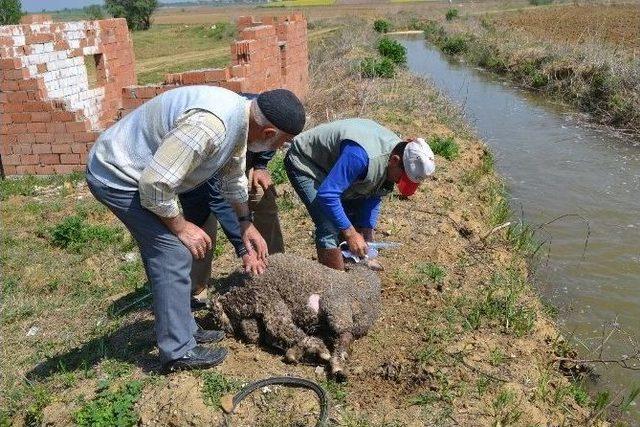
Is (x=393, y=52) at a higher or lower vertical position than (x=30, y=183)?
higher

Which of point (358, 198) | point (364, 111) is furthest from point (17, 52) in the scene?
point (358, 198)

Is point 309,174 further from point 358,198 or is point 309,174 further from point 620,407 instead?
point 620,407

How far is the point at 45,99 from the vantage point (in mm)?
7828

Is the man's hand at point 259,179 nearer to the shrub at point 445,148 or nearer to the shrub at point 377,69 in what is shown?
the shrub at point 445,148

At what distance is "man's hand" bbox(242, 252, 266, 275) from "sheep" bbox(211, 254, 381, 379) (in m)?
0.06

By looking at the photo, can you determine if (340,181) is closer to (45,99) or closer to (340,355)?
(340,355)

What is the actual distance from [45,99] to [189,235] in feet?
19.9

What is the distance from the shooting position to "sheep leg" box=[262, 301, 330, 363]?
3.48 meters

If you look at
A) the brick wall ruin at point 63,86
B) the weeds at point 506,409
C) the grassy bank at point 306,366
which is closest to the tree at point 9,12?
the brick wall ruin at point 63,86

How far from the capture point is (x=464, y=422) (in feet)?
10.3

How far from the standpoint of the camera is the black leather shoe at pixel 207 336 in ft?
11.7

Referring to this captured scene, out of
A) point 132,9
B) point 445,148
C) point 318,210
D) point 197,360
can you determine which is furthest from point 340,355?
point 132,9

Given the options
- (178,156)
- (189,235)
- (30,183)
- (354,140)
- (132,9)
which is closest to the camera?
(178,156)

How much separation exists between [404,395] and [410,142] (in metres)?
1.55
